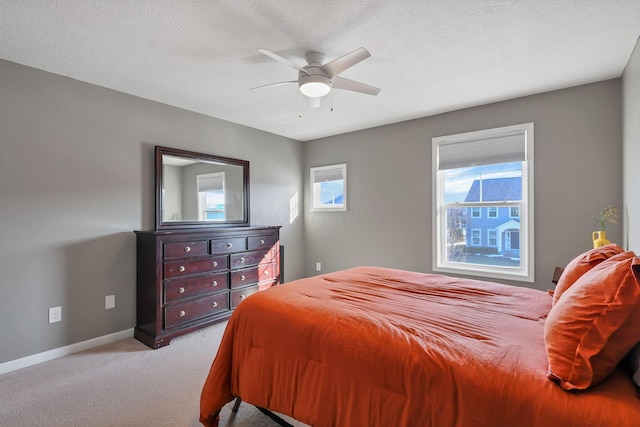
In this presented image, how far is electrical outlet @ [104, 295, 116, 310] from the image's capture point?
9.72 feet

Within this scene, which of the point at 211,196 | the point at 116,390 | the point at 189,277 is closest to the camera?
the point at 116,390

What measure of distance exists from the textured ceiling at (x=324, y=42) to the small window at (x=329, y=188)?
1.67 metres

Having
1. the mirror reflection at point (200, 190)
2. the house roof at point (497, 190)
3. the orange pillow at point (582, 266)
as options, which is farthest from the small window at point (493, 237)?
the mirror reflection at point (200, 190)

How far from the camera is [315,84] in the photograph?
2213 millimetres

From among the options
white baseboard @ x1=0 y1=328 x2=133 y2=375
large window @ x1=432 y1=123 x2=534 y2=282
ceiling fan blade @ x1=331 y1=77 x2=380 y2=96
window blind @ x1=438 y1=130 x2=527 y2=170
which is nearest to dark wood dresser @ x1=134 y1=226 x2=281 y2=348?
white baseboard @ x1=0 y1=328 x2=133 y2=375

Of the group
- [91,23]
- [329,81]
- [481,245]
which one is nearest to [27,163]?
[91,23]

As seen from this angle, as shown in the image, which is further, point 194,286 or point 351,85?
point 194,286

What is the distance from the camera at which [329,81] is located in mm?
2258

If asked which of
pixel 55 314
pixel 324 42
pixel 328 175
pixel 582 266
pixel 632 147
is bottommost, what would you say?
pixel 55 314

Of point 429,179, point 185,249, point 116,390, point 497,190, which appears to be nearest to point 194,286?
point 185,249

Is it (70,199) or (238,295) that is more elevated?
(70,199)

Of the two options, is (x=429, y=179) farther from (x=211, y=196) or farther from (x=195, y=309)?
(x=195, y=309)

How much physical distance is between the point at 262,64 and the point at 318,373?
2.30 m

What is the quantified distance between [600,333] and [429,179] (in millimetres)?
3054
